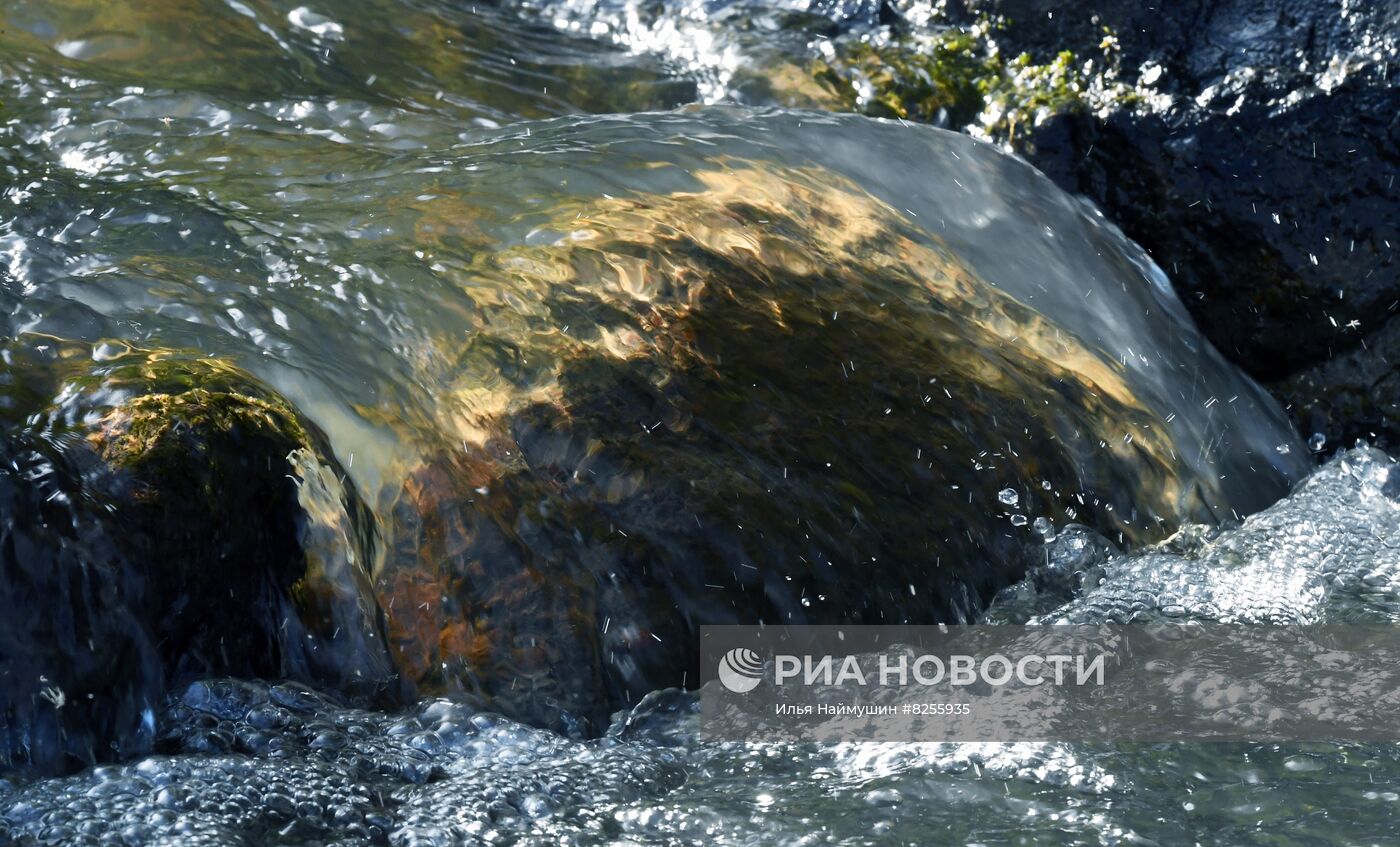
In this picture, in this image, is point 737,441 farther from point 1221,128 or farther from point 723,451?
point 1221,128

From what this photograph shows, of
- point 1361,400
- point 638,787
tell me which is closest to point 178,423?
point 638,787

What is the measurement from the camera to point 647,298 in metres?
3.25

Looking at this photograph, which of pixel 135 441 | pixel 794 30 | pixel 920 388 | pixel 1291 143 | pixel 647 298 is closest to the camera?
pixel 135 441

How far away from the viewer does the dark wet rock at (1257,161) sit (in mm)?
4672

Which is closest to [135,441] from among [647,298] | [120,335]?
[120,335]

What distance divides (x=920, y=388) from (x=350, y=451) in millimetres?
1440

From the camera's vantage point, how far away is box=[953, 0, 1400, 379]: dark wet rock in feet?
15.3

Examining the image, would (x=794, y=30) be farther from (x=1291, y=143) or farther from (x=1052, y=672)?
(x=1052, y=672)

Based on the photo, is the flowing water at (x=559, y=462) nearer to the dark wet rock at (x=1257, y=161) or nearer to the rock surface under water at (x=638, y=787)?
the rock surface under water at (x=638, y=787)

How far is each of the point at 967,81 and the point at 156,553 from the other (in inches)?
146

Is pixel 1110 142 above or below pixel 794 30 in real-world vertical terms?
below

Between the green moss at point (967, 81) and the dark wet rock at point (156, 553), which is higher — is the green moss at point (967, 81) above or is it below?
above

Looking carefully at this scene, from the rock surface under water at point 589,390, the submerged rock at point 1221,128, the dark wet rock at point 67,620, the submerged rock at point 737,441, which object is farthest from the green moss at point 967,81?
the dark wet rock at point 67,620

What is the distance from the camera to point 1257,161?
4754mm
